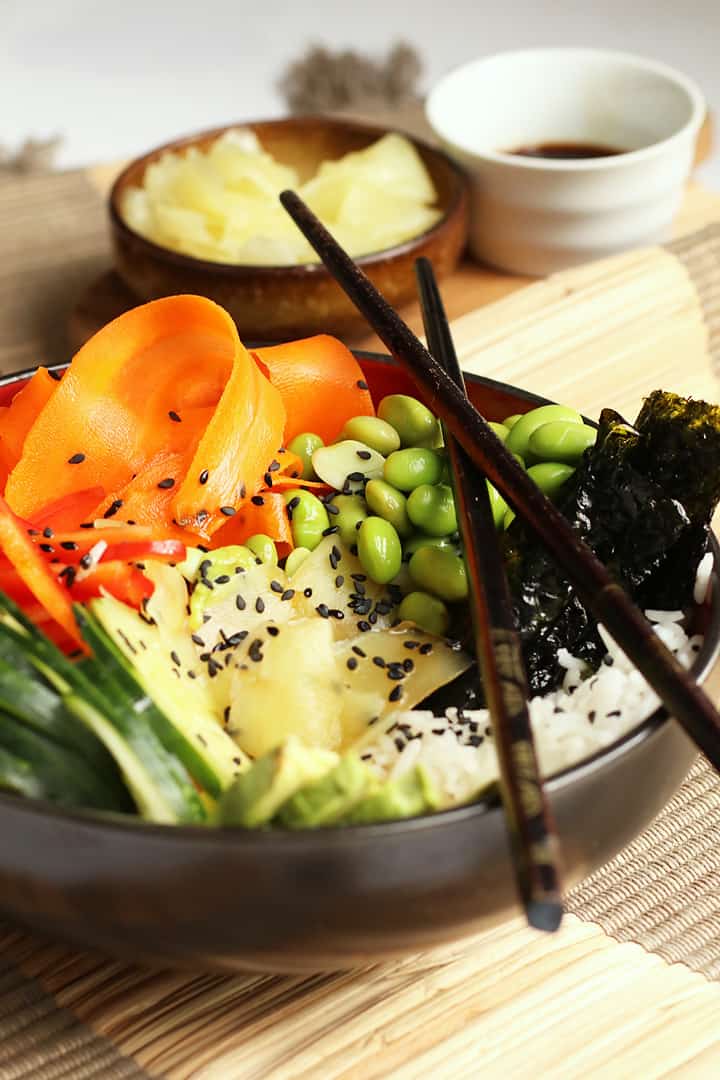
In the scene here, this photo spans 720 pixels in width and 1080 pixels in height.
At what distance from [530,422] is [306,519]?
0.33m

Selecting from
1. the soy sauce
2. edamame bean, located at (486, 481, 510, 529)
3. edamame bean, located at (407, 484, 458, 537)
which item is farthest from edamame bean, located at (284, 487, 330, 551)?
the soy sauce

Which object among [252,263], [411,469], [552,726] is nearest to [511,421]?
[411,469]

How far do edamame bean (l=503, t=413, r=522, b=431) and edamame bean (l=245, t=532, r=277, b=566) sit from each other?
1.23 ft

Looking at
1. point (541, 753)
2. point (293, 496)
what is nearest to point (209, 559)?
point (293, 496)

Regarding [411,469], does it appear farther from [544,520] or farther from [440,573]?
[544,520]

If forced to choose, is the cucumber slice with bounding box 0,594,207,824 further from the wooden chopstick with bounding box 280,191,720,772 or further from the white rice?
the wooden chopstick with bounding box 280,191,720,772

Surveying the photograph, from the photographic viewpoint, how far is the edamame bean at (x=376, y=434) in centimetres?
175

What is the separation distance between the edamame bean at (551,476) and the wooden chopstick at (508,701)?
0.36 feet

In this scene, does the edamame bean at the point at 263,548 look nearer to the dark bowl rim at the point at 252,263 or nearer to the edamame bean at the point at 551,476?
the edamame bean at the point at 551,476

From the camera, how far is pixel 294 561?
5.35ft

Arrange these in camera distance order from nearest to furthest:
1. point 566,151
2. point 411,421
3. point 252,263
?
1. point 411,421
2. point 252,263
3. point 566,151

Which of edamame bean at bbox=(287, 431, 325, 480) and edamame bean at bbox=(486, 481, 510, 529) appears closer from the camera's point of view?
edamame bean at bbox=(486, 481, 510, 529)

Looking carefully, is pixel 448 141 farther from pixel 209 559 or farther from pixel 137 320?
pixel 209 559

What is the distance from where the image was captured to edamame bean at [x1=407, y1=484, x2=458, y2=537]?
1.62m
